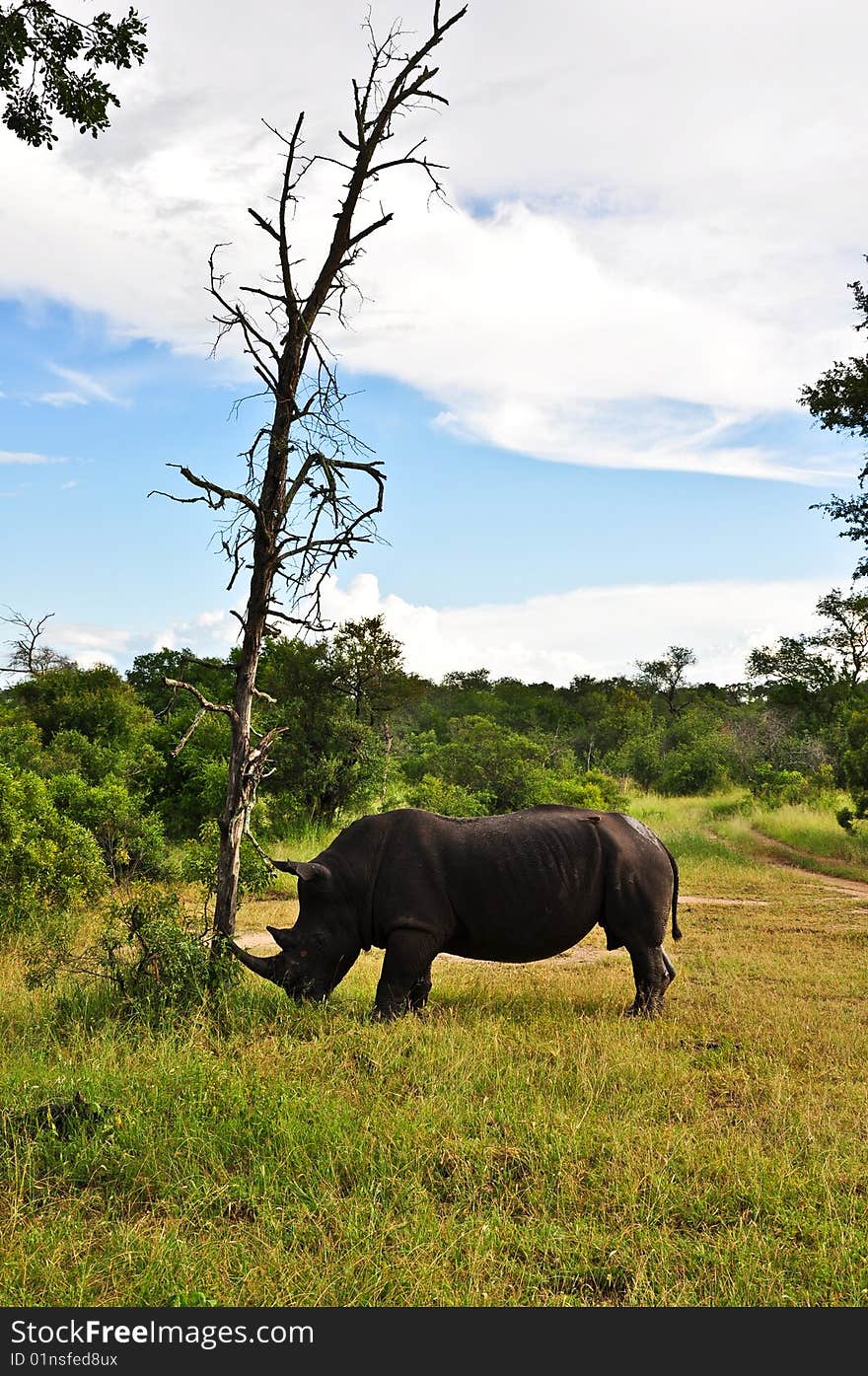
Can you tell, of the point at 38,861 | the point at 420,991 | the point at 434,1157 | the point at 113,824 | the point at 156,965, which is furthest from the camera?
the point at 113,824

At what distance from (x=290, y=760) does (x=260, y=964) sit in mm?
14587

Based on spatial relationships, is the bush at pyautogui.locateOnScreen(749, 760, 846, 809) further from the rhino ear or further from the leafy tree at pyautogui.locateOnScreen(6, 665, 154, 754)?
the rhino ear

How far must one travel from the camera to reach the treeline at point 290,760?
518 inches

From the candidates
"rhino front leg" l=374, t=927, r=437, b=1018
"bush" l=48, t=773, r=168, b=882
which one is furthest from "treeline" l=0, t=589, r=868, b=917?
"rhino front leg" l=374, t=927, r=437, b=1018

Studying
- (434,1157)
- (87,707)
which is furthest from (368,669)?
(434,1157)

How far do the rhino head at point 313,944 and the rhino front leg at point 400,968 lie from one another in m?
0.40

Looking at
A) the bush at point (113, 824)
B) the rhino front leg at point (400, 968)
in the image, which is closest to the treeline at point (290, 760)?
the bush at point (113, 824)

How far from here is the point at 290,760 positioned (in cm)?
2209

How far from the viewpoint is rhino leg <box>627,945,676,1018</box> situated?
829cm

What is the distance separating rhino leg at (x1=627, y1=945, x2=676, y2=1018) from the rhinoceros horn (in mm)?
2895

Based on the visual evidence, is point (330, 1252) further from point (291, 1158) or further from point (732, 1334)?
point (732, 1334)

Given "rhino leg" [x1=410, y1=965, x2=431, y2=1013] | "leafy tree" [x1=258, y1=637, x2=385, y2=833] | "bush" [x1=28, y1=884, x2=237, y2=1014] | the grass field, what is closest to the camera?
the grass field

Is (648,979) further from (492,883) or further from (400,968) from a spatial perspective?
(400,968)

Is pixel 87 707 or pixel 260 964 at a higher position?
pixel 87 707
